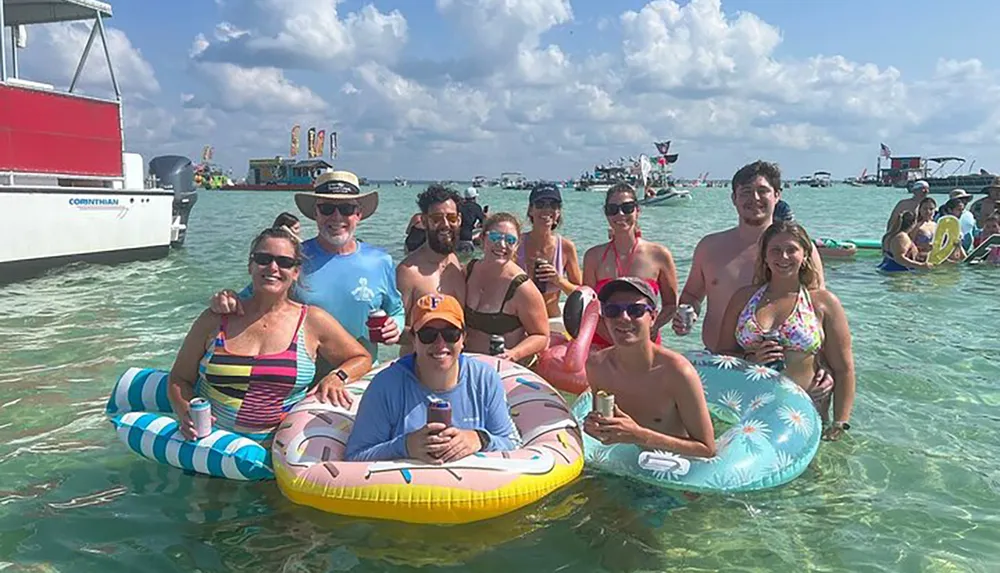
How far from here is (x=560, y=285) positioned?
206 inches

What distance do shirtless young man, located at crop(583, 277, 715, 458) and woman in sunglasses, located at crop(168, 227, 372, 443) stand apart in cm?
133

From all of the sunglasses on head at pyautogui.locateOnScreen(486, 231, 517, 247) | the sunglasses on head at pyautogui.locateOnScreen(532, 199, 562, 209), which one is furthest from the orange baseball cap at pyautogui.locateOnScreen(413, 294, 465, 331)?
the sunglasses on head at pyautogui.locateOnScreen(532, 199, 562, 209)

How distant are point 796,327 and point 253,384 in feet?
9.00

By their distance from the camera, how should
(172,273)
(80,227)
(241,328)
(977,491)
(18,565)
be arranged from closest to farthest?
(18,565) → (241,328) → (977,491) → (80,227) → (172,273)

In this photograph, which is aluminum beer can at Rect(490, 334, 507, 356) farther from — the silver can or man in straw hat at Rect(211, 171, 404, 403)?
the silver can

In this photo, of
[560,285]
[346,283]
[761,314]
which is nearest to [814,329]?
[761,314]

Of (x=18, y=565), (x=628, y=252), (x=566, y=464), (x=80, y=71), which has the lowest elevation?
(x=18, y=565)

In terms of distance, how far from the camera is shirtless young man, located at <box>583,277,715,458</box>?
3215mm

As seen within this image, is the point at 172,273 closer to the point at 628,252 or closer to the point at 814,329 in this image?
the point at 628,252

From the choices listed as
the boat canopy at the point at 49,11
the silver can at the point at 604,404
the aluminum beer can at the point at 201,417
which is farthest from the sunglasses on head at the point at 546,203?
the boat canopy at the point at 49,11

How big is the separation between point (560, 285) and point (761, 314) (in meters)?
1.60

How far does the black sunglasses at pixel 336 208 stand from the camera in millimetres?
4094

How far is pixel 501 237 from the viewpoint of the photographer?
14.3 feet

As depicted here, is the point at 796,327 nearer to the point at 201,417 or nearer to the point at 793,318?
the point at 793,318
